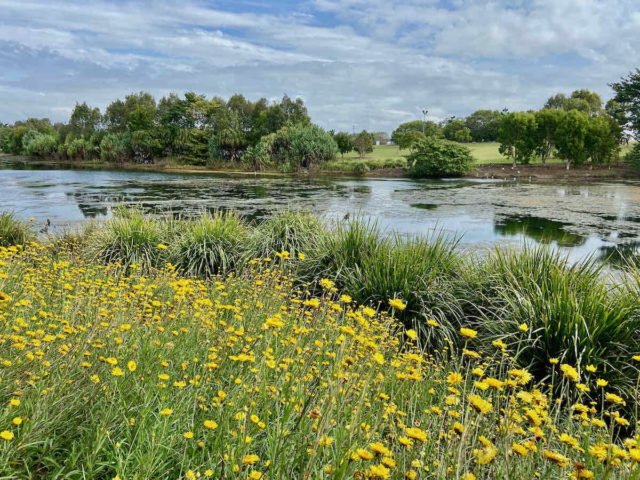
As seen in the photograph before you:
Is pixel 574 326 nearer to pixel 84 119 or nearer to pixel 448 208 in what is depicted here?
pixel 448 208

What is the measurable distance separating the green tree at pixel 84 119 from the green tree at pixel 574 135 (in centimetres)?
7590

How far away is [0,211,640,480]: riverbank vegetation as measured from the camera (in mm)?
2078

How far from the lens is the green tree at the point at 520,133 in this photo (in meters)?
50.0

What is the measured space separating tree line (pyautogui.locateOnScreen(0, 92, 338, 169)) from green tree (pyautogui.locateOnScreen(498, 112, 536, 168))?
66.2ft

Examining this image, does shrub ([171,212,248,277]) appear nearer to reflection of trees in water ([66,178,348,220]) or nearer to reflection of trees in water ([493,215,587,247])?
reflection of trees in water ([66,178,348,220])

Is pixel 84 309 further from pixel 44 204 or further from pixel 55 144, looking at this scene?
pixel 55 144

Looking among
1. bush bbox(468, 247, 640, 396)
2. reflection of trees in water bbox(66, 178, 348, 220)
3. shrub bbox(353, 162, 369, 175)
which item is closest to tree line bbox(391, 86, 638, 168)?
shrub bbox(353, 162, 369, 175)

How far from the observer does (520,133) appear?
50.9 m

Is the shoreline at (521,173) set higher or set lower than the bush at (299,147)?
lower

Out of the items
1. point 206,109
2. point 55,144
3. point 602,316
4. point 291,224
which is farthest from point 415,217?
point 55,144

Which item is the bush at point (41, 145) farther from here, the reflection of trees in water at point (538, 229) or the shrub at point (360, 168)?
the reflection of trees in water at point (538, 229)

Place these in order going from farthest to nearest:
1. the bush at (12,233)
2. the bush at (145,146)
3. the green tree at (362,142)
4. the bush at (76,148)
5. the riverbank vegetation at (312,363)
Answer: the bush at (76,148)
the green tree at (362,142)
the bush at (145,146)
the bush at (12,233)
the riverbank vegetation at (312,363)

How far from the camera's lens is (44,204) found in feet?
68.6

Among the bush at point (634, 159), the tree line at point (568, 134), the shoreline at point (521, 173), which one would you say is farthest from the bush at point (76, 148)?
the bush at point (634, 159)
